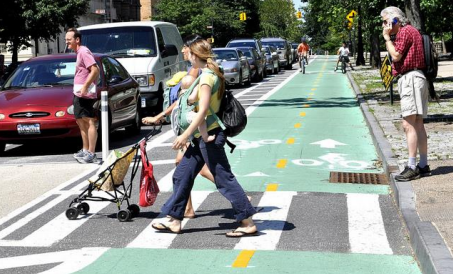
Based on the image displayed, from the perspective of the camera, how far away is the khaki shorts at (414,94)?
973 cm

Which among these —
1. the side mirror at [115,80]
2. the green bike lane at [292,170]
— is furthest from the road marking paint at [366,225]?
the side mirror at [115,80]

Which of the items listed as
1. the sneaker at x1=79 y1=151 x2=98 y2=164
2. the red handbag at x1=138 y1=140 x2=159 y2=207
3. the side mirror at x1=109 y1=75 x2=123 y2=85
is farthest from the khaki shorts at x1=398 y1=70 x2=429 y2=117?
the side mirror at x1=109 y1=75 x2=123 y2=85

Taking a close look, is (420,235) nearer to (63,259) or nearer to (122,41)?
(63,259)

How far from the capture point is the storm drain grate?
35.4 ft

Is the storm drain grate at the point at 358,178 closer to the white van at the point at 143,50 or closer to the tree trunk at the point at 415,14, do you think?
the white van at the point at 143,50

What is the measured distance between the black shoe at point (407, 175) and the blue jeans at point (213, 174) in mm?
2647

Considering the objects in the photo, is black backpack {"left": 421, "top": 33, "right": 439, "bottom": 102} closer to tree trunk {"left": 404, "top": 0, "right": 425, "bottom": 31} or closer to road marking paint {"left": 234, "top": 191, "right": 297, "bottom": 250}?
road marking paint {"left": 234, "top": 191, "right": 297, "bottom": 250}

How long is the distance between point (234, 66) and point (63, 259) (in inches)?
1083

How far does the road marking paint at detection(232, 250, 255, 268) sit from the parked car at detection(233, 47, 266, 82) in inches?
1253

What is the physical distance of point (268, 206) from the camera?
30.4ft

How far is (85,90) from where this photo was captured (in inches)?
490

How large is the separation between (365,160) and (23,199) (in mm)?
5064

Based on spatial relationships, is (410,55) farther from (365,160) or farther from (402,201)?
(365,160)

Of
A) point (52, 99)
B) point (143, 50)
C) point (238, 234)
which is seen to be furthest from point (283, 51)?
point (238, 234)
